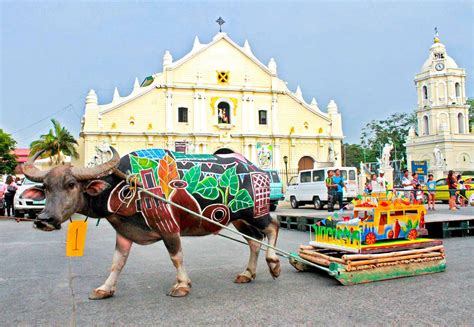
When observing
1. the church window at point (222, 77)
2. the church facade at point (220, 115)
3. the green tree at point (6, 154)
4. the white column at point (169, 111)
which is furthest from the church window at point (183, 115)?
the green tree at point (6, 154)

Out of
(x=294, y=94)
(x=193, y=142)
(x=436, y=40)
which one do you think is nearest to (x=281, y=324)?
(x=193, y=142)

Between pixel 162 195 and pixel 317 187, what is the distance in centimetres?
1694

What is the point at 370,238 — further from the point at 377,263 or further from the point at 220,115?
the point at 220,115

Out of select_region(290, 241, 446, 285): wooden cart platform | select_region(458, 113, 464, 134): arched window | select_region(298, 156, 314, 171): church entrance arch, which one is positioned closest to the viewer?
select_region(290, 241, 446, 285): wooden cart platform

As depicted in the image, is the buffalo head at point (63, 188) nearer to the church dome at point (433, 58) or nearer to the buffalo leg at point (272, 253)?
the buffalo leg at point (272, 253)

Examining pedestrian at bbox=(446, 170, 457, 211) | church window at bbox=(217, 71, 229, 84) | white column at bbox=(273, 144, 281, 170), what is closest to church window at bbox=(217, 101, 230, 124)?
church window at bbox=(217, 71, 229, 84)

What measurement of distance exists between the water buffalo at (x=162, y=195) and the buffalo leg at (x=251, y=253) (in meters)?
0.01

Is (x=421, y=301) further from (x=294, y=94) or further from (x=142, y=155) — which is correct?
(x=294, y=94)

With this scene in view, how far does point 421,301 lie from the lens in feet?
14.5

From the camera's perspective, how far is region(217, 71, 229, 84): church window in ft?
126

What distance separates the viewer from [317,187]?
21.1m

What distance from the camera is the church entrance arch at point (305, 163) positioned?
131ft

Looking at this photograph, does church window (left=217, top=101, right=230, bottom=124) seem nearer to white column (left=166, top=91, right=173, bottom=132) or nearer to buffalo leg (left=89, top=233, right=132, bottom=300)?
white column (left=166, top=91, right=173, bottom=132)

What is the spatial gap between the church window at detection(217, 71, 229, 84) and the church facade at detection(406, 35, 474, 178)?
2755cm
